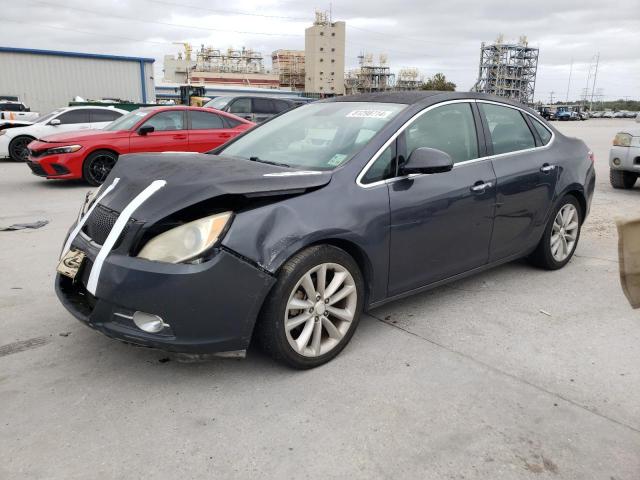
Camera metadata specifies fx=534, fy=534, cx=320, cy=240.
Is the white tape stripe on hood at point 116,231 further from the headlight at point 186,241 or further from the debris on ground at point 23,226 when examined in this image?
the debris on ground at point 23,226

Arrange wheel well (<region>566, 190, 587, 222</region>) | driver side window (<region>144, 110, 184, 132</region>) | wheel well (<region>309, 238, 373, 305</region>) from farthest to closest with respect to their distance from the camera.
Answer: driver side window (<region>144, 110, 184, 132</region>)
wheel well (<region>566, 190, 587, 222</region>)
wheel well (<region>309, 238, 373, 305</region>)

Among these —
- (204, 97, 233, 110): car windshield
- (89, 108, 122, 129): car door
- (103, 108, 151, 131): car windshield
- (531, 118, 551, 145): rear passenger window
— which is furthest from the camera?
(204, 97, 233, 110): car windshield

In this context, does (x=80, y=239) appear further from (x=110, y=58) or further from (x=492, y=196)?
(x=110, y=58)

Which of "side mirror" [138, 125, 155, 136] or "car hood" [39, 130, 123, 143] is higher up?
"side mirror" [138, 125, 155, 136]

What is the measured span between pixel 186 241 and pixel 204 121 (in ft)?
28.0

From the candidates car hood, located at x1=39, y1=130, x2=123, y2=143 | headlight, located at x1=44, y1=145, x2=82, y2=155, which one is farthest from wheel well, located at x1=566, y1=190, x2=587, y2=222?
headlight, located at x1=44, y1=145, x2=82, y2=155

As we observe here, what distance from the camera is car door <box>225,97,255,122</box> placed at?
16656 millimetres

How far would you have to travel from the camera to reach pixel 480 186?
385cm

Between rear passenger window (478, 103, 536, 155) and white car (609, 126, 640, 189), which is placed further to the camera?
white car (609, 126, 640, 189)

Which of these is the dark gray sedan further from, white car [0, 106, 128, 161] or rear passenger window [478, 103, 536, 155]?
white car [0, 106, 128, 161]

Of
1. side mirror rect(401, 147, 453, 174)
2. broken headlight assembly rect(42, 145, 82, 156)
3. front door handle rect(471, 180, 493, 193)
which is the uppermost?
side mirror rect(401, 147, 453, 174)

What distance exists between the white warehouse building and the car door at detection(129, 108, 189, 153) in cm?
2193

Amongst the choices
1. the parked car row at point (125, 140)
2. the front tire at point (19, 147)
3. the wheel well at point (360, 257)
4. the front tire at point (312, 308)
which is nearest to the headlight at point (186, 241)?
the front tire at point (312, 308)

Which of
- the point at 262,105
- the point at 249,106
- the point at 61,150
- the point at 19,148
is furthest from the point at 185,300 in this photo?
the point at 262,105
